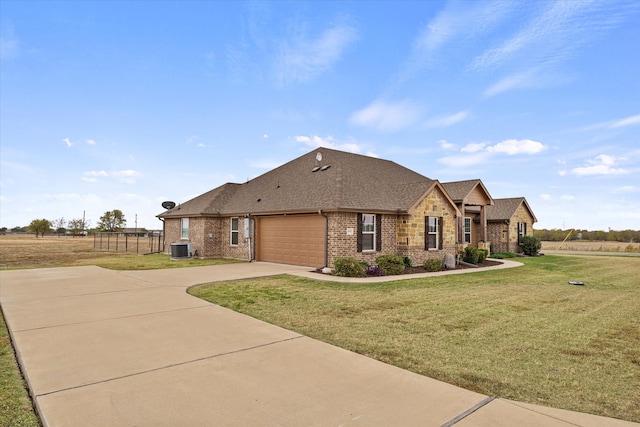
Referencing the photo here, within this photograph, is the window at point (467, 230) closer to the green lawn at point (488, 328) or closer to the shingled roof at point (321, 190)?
the shingled roof at point (321, 190)

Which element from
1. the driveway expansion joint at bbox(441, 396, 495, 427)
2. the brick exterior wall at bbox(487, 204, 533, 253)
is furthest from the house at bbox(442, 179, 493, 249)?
the driveway expansion joint at bbox(441, 396, 495, 427)

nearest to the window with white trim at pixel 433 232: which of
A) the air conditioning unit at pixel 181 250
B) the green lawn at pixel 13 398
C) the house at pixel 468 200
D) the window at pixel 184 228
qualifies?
the house at pixel 468 200

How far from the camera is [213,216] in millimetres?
20891

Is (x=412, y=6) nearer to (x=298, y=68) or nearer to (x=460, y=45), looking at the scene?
(x=460, y=45)

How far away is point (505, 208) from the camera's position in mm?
27266

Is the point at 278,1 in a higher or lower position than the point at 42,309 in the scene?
higher

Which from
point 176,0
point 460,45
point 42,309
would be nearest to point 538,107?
point 460,45

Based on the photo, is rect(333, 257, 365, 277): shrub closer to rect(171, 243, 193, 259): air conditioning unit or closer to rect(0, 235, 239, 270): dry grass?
rect(0, 235, 239, 270): dry grass

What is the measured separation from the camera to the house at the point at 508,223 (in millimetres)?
26250

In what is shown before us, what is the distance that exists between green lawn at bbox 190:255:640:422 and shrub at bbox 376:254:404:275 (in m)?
2.28

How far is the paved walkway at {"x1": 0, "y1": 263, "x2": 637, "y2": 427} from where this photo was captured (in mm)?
3246

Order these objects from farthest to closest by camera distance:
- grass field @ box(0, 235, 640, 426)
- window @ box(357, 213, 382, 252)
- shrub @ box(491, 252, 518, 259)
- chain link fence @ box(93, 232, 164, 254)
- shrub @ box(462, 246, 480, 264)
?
chain link fence @ box(93, 232, 164, 254), shrub @ box(491, 252, 518, 259), shrub @ box(462, 246, 480, 264), window @ box(357, 213, 382, 252), grass field @ box(0, 235, 640, 426)

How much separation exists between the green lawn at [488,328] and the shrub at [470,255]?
6.25 m

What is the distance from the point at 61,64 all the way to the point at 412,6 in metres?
16.5
